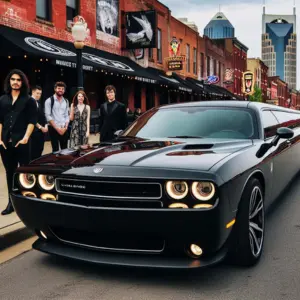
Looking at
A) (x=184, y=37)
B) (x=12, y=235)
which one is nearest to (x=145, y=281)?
(x=12, y=235)

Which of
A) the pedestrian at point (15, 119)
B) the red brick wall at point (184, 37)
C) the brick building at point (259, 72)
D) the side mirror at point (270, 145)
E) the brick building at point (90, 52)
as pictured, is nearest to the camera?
the side mirror at point (270, 145)

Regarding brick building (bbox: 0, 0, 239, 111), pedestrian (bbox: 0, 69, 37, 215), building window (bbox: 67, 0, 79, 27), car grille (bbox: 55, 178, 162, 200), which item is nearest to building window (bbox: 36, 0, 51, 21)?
brick building (bbox: 0, 0, 239, 111)

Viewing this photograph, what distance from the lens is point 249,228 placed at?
3850 millimetres

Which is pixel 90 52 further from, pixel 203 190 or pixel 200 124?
pixel 203 190

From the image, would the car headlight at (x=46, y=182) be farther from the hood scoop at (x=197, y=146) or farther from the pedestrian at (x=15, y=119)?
the pedestrian at (x=15, y=119)

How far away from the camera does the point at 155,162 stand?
3635 millimetres

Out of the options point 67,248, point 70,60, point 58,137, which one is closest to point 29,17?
point 70,60

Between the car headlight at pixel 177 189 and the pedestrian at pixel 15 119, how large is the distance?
3.03m

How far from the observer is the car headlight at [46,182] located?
381 centimetres

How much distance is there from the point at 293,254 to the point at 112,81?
1992 centimetres

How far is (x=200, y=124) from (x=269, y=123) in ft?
3.39

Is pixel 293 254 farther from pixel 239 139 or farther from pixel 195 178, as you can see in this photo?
Answer: pixel 195 178

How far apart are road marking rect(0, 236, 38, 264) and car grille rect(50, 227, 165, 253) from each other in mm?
1103

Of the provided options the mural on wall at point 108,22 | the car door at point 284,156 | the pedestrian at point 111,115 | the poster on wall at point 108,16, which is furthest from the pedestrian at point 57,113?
the poster on wall at point 108,16
